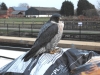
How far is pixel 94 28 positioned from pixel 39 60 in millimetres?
17124

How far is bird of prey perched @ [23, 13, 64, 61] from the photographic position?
124 inches

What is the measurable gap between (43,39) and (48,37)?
10 centimetres

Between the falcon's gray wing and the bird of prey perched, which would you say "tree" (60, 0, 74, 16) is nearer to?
the bird of prey perched

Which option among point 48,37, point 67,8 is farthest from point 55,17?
point 67,8

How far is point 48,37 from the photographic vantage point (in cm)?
345

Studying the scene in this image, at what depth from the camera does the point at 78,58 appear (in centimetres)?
304

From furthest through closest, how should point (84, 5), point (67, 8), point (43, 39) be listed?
1. point (67, 8)
2. point (84, 5)
3. point (43, 39)

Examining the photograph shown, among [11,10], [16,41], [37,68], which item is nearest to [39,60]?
[37,68]

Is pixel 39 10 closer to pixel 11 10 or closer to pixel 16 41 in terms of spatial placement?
pixel 11 10

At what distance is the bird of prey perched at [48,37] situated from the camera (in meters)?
3.15

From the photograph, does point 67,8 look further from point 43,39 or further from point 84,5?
point 43,39

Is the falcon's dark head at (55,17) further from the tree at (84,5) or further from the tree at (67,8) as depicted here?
the tree at (67,8)

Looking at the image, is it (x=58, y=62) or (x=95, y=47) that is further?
(x=95, y=47)

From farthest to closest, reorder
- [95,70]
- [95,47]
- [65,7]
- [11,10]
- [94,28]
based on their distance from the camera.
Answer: [11,10]
[65,7]
[94,28]
[95,47]
[95,70]
